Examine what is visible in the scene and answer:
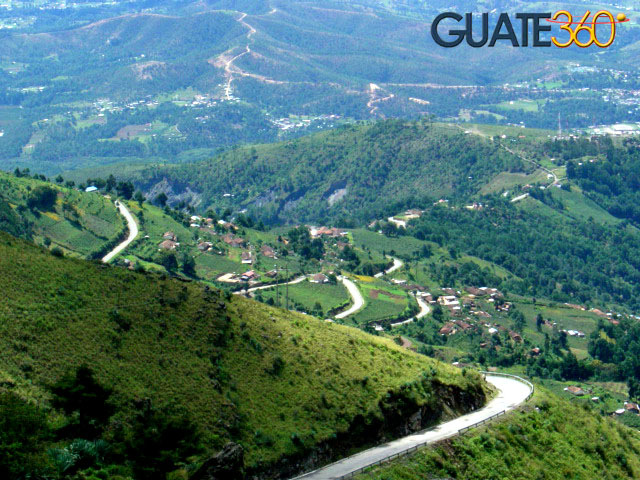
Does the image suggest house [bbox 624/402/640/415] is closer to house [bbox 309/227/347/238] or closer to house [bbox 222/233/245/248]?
house [bbox 222/233/245/248]

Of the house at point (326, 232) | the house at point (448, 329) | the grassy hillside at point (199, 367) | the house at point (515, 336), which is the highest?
the grassy hillside at point (199, 367)

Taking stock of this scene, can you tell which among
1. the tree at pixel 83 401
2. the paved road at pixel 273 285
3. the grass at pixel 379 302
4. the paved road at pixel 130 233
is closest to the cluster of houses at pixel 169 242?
the paved road at pixel 130 233

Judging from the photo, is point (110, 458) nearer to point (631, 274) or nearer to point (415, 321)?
point (415, 321)

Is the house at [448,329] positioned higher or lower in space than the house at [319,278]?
lower

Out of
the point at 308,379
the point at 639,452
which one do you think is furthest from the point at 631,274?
the point at 308,379

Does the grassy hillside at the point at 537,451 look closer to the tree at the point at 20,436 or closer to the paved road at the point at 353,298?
the tree at the point at 20,436
